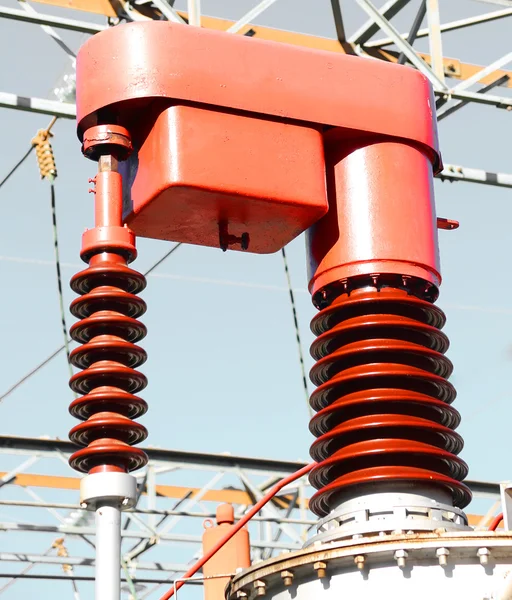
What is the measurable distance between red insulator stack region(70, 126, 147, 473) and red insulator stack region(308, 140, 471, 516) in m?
0.79

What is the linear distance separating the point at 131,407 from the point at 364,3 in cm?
768

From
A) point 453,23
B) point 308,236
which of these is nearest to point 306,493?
point 453,23

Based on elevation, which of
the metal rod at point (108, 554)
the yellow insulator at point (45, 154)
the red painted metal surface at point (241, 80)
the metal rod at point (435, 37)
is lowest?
the metal rod at point (108, 554)

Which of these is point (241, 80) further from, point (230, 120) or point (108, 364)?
point (108, 364)

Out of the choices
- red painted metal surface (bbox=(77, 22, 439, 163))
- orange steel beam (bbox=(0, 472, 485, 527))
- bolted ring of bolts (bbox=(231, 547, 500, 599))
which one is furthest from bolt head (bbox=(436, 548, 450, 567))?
orange steel beam (bbox=(0, 472, 485, 527))

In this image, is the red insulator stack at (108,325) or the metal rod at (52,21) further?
the metal rod at (52,21)

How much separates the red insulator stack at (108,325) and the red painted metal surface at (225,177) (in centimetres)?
12

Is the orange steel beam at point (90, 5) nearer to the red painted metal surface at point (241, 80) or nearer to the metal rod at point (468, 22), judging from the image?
the metal rod at point (468, 22)

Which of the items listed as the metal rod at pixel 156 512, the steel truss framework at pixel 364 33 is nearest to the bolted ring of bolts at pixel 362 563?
the steel truss framework at pixel 364 33

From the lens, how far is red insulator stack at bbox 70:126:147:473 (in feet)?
20.7

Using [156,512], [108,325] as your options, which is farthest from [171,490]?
[108,325]

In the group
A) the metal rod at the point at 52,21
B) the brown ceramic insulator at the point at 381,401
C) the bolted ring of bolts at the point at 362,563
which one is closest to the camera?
the bolted ring of bolts at the point at 362,563

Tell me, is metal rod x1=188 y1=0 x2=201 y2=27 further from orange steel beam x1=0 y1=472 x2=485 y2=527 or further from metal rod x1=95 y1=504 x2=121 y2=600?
orange steel beam x1=0 y1=472 x2=485 y2=527

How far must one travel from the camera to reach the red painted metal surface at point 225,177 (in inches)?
245
